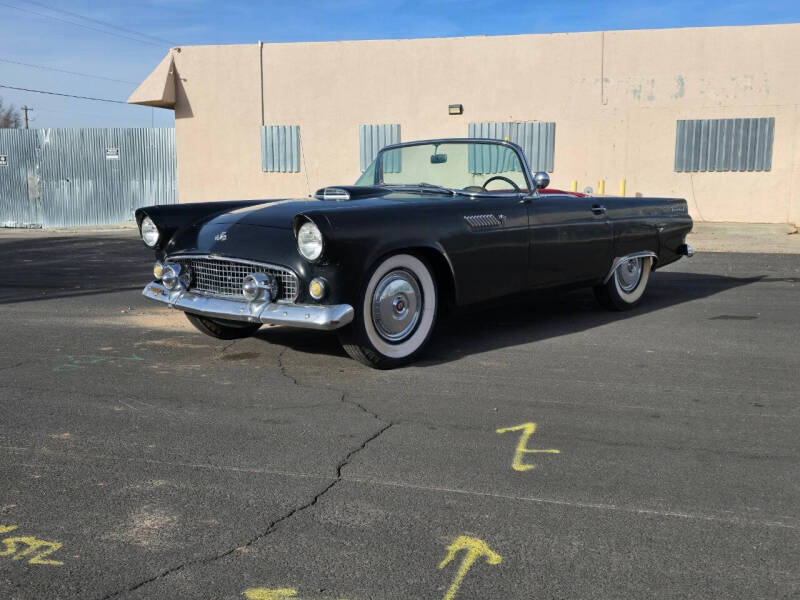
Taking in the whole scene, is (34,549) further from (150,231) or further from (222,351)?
(150,231)

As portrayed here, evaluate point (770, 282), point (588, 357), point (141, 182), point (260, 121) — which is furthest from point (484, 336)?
point (141, 182)

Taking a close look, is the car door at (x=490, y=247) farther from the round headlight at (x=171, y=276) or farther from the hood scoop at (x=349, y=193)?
the round headlight at (x=171, y=276)

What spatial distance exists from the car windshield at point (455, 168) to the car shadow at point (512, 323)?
0.88m

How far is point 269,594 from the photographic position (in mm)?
2232

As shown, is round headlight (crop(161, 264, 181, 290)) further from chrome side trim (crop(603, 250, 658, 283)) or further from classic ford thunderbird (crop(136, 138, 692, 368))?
chrome side trim (crop(603, 250, 658, 283))

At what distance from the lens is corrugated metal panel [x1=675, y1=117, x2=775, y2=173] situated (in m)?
16.6

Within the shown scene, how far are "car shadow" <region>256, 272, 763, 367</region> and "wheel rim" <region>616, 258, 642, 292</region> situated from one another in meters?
0.22

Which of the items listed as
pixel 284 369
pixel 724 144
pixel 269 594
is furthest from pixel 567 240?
pixel 724 144

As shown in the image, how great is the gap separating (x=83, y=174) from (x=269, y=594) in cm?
2040

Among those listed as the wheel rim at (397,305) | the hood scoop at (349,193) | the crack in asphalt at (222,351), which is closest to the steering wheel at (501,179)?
the hood scoop at (349,193)

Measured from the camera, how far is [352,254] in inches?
173

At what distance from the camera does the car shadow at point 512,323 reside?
5355mm

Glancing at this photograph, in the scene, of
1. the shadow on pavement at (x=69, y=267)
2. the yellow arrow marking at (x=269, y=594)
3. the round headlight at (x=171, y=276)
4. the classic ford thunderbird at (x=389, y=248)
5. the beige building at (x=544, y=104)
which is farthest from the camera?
the beige building at (x=544, y=104)

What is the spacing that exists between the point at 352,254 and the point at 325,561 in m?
2.24
